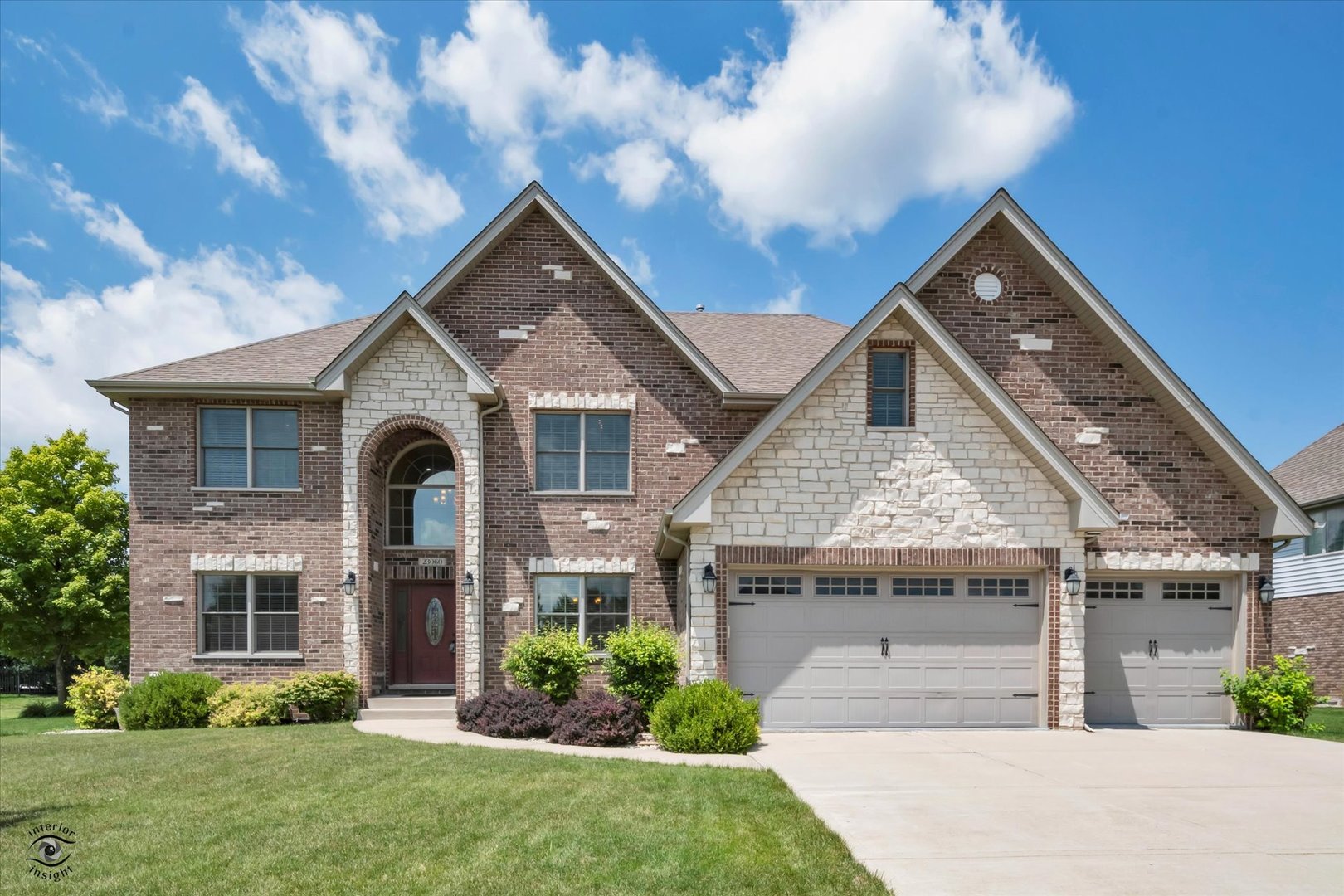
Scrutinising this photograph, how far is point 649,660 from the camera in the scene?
13586 millimetres

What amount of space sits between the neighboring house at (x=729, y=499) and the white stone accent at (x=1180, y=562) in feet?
0.17

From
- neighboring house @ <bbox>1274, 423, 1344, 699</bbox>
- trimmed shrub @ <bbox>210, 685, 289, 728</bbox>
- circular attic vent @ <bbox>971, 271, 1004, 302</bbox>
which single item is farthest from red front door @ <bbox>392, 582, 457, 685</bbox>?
neighboring house @ <bbox>1274, 423, 1344, 699</bbox>

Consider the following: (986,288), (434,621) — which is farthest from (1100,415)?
(434,621)

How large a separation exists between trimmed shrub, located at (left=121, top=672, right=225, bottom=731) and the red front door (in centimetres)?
334

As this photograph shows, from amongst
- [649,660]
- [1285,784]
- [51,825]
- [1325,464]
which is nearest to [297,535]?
[649,660]

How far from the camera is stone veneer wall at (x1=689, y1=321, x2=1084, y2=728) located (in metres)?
13.7

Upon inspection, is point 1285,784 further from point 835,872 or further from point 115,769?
point 115,769

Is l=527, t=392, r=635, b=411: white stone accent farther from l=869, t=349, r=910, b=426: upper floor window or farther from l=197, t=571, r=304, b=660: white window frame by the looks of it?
l=197, t=571, r=304, b=660: white window frame

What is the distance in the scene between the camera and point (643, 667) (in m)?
13.6

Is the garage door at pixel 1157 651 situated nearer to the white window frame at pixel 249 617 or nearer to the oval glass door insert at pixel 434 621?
the oval glass door insert at pixel 434 621

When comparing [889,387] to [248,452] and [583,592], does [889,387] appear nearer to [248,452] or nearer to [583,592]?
[583,592]

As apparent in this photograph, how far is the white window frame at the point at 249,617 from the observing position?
16062 millimetres

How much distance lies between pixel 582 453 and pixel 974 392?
7.06 metres

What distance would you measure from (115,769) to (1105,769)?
1200 cm
